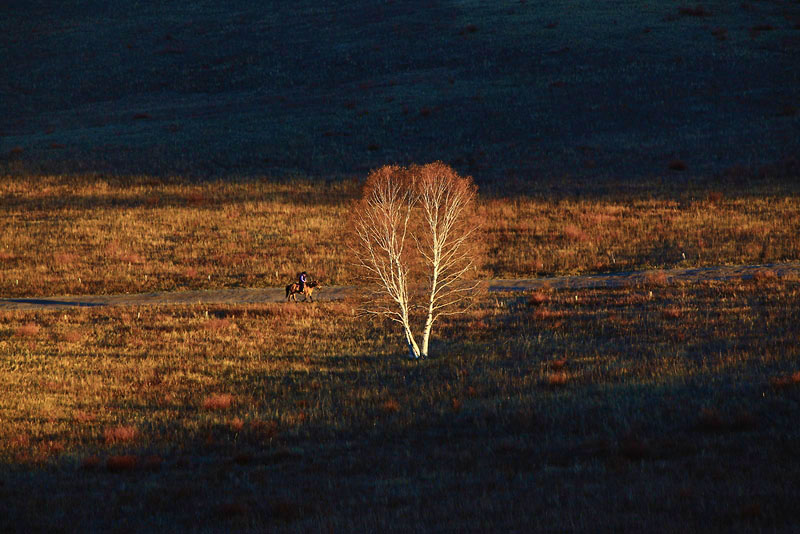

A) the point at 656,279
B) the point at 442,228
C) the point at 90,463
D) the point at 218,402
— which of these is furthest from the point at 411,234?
the point at 656,279

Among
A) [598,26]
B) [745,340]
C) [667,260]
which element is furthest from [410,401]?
[598,26]

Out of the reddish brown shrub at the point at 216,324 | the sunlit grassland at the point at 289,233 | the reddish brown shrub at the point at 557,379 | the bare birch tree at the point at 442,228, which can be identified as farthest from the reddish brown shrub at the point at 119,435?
the sunlit grassland at the point at 289,233

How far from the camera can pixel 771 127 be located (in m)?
58.9

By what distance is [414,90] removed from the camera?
Answer: 72375mm

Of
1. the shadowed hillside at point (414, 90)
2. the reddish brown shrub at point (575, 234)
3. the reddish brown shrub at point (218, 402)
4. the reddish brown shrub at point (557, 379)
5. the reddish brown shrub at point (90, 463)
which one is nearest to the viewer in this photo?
the reddish brown shrub at point (90, 463)

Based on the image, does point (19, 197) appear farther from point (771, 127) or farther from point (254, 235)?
point (771, 127)

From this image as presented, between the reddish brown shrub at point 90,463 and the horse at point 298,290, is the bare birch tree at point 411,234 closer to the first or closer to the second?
the horse at point 298,290

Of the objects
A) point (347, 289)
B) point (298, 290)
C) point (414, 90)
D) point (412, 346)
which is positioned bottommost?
point (412, 346)

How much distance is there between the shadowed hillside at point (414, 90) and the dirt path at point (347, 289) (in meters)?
20.6

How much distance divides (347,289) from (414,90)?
4386cm

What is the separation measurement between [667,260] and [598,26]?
187ft

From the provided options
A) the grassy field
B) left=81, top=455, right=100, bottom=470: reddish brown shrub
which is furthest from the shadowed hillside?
left=81, top=455, right=100, bottom=470: reddish brown shrub

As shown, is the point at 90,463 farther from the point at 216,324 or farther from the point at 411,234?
the point at 216,324

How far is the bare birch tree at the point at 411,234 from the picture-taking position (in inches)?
808
